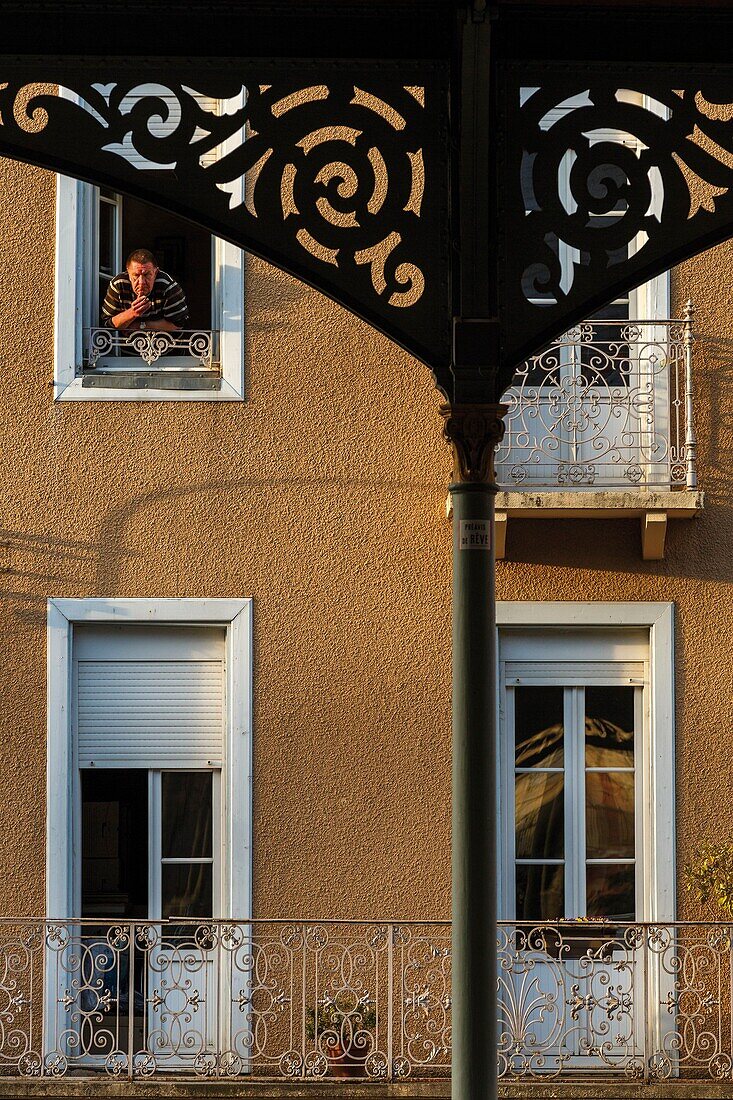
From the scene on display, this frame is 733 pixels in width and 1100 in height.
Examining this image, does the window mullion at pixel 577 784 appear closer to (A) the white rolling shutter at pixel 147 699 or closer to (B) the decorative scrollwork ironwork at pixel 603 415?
(B) the decorative scrollwork ironwork at pixel 603 415

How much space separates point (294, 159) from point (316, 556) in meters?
5.42

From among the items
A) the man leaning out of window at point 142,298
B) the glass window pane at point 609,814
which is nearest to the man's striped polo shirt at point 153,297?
the man leaning out of window at point 142,298

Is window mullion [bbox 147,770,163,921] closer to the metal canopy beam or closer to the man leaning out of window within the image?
the man leaning out of window

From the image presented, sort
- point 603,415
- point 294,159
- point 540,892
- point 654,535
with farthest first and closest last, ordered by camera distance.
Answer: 1. point 603,415
2. point 540,892
3. point 654,535
4. point 294,159

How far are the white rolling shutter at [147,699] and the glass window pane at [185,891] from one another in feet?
2.07

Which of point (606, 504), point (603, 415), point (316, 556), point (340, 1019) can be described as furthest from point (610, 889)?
point (603, 415)

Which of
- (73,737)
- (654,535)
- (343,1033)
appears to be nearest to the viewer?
(343,1033)

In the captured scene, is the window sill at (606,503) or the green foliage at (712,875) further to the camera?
the window sill at (606,503)

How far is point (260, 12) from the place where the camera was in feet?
10.8

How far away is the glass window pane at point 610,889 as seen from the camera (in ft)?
28.4

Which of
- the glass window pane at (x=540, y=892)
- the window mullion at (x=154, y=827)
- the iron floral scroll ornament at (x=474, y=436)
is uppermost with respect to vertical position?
the iron floral scroll ornament at (x=474, y=436)

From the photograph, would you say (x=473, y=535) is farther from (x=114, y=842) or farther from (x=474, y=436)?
(x=114, y=842)

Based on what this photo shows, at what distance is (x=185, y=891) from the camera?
867 cm

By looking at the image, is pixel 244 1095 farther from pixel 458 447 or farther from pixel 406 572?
pixel 458 447
